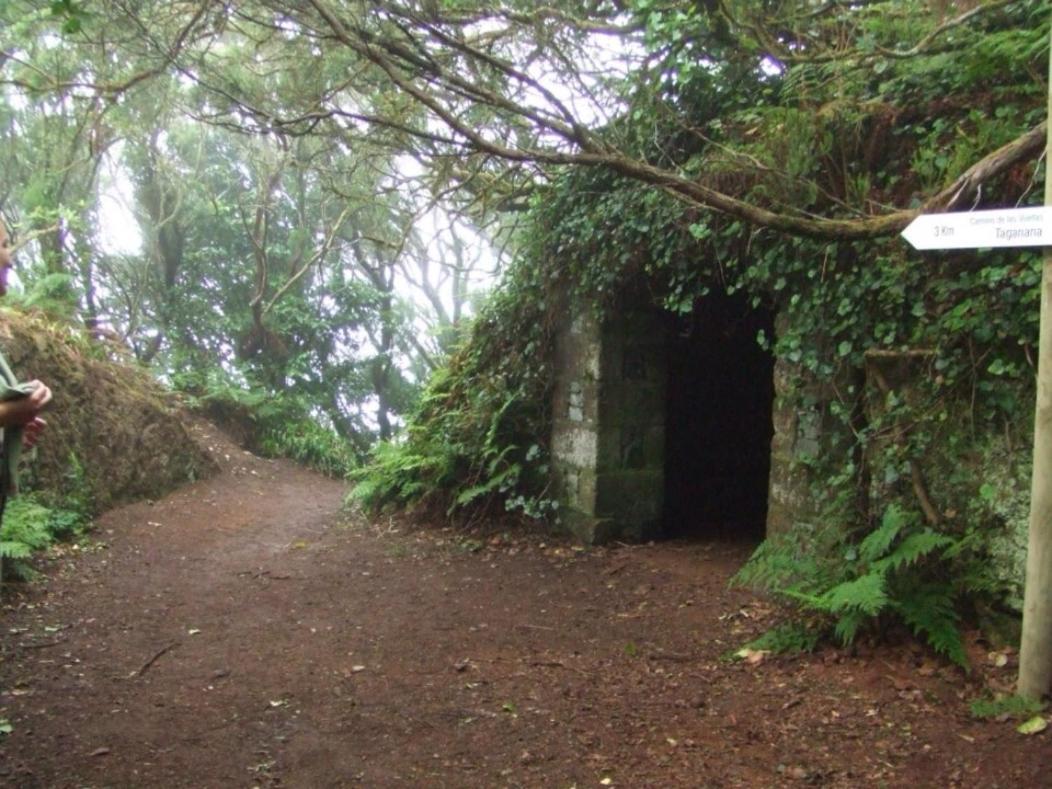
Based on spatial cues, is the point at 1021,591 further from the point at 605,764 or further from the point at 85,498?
the point at 85,498

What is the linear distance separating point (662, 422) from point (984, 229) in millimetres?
4067

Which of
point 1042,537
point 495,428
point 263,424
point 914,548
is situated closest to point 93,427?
point 495,428

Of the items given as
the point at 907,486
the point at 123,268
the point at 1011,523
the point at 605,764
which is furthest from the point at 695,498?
the point at 123,268

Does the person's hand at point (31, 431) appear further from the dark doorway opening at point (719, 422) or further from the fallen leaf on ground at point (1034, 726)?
the dark doorway opening at point (719, 422)

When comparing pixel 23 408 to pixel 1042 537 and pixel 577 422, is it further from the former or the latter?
pixel 577 422

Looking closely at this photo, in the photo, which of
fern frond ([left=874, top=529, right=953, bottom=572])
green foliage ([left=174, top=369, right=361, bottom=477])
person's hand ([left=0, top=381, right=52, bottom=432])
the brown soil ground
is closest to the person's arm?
person's hand ([left=0, top=381, right=52, bottom=432])

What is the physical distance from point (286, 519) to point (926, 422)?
21.8ft

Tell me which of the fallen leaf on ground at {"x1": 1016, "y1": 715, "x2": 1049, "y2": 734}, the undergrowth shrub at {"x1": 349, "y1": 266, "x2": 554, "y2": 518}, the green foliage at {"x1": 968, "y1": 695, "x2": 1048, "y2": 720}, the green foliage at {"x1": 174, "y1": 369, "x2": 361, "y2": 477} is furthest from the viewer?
the green foliage at {"x1": 174, "y1": 369, "x2": 361, "y2": 477}

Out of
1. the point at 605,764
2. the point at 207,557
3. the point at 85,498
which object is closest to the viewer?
the point at 605,764

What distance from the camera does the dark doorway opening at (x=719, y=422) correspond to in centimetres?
768

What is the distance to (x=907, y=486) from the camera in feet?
14.4

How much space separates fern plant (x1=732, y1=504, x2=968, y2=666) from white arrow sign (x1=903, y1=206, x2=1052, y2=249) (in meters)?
1.43

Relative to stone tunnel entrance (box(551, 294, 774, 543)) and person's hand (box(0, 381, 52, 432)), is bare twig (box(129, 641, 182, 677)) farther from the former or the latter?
stone tunnel entrance (box(551, 294, 774, 543))

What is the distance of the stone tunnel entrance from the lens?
22.9 ft
